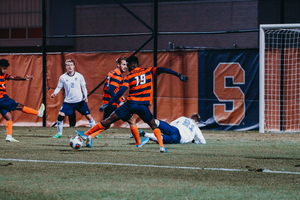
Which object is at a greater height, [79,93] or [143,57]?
[143,57]

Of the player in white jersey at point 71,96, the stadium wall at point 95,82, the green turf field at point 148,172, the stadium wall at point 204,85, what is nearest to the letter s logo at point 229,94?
the stadium wall at point 204,85

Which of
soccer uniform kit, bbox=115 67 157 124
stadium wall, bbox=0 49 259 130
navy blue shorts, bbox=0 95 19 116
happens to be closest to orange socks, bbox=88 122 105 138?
soccer uniform kit, bbox=115 67 157 124

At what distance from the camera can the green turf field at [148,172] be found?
5.12m

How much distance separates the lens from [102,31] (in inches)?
1227

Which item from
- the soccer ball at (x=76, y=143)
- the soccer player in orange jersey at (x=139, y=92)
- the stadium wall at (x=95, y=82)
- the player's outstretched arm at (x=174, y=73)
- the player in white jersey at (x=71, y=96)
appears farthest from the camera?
the stadium wall at (x=95, y=82)

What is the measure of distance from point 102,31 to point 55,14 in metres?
3.24

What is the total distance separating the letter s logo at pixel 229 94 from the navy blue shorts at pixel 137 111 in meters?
6.42

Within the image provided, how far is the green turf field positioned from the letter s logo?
4786 mm

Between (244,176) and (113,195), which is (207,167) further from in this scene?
(113,195)

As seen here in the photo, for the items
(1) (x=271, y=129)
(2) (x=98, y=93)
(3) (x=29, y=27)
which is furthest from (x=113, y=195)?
(3) (x=29, y=27)

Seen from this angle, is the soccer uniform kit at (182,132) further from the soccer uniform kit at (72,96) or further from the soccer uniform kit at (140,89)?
the soccer uniform kit at (72,96)

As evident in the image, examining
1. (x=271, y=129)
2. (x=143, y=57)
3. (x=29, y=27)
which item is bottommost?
(x=271, y=129)

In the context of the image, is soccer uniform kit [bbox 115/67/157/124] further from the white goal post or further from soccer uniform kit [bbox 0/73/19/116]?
the white goal post

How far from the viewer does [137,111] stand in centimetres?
894
